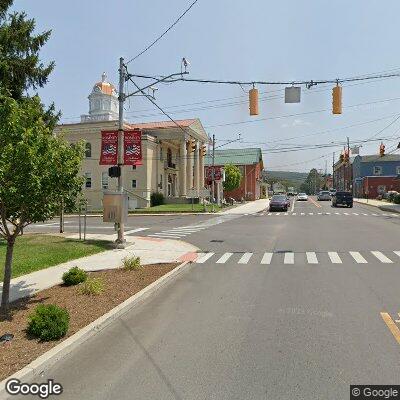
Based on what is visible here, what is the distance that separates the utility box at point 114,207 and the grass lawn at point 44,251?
1304 mm

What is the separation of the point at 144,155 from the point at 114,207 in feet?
113

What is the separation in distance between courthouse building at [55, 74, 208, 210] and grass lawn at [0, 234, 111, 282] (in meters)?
29.5

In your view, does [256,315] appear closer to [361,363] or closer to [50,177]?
[361,363]

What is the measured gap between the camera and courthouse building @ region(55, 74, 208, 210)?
5184 centimetres

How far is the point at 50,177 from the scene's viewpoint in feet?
25.6

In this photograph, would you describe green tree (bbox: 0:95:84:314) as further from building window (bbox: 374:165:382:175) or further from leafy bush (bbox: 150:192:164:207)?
building window (bbox: 374:165:382:175)

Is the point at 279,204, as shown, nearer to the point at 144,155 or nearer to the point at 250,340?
the point at 144,155

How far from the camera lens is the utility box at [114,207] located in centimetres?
1733

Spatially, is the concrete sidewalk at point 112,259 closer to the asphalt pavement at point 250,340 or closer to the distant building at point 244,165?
the asphalt pavement at point 250,340

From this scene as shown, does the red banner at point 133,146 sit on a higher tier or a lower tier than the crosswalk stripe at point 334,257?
higher

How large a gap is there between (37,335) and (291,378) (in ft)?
12.5

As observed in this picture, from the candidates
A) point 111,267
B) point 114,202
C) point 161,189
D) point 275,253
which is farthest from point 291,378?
point 161,189

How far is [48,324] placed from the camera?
644 centimetres
